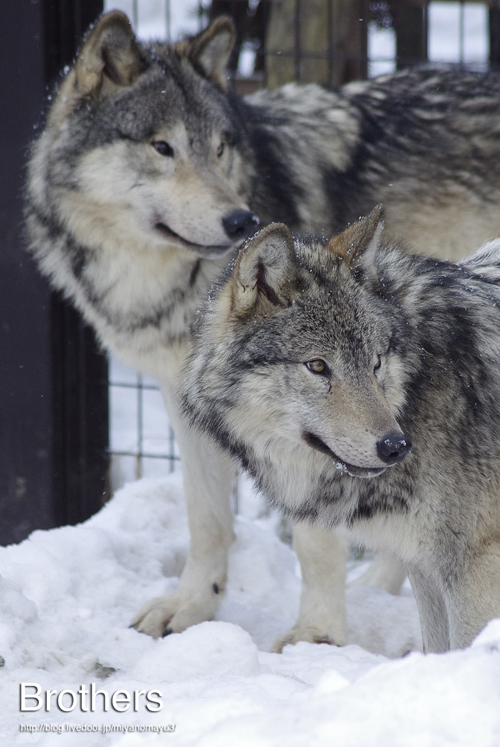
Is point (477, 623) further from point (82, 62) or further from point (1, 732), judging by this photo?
point (82, 62)

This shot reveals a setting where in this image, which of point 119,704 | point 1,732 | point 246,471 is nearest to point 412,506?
point 246,471

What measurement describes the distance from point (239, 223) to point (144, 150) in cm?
52

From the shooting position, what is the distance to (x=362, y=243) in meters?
2.41

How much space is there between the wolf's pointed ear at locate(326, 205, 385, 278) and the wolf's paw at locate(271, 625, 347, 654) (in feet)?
5.22

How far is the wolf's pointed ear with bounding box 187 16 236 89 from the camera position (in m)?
3.42

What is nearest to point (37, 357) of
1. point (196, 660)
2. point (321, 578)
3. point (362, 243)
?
point (321, 578)

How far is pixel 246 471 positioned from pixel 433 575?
0.68 m

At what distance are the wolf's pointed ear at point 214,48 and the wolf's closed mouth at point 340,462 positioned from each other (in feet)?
6.20

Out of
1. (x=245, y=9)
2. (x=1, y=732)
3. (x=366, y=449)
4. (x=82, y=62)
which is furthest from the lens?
(x=245, y=9)

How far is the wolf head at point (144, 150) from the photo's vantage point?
320cm

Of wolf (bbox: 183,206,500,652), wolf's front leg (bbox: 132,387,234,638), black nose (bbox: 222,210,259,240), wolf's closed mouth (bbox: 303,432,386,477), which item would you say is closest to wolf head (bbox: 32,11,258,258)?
black nose (bbox: 222,210,259,240)

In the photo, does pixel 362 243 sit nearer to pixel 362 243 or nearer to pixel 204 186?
pixel 362 243

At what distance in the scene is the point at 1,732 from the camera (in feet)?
7.56

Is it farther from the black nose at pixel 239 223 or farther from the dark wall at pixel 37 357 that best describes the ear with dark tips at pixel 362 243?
the dark wall at pixel 37 357
